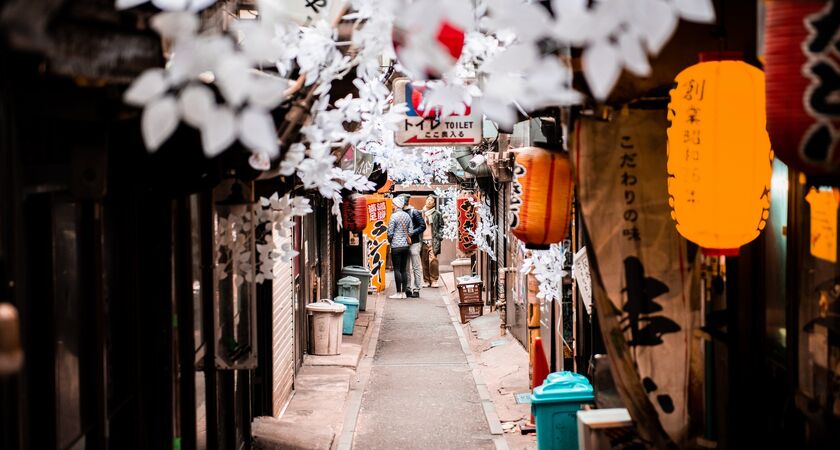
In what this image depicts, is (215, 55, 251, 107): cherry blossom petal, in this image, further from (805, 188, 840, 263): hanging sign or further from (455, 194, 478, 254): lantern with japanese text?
(455, 194, 478, 254): lantern with japanese text

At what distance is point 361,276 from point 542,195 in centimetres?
1652

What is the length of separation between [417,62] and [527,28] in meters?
0.42

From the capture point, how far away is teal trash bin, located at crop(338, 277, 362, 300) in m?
23.0

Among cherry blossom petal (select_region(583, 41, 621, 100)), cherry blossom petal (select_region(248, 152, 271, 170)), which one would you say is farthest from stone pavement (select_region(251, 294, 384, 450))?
cherry blossom petal (select_region(583, 41, 621, 100))

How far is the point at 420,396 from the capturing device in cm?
1529

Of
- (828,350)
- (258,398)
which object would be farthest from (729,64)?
(258,398)

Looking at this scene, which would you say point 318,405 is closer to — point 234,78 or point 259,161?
point 259,161

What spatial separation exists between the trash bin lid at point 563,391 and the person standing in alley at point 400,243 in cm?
1990

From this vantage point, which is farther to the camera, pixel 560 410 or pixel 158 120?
pixel 560 410

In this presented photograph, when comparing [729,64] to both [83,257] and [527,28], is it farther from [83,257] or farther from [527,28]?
[83,257]

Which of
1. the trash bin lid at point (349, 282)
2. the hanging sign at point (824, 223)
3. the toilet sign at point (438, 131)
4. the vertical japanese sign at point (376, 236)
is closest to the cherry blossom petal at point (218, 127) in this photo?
the hanging sign at point (824, 223)

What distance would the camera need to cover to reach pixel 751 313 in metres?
6.54

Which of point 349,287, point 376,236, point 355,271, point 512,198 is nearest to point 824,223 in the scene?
point 512,198

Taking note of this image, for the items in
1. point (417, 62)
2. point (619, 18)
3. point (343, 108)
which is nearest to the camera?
point (619, 18)
